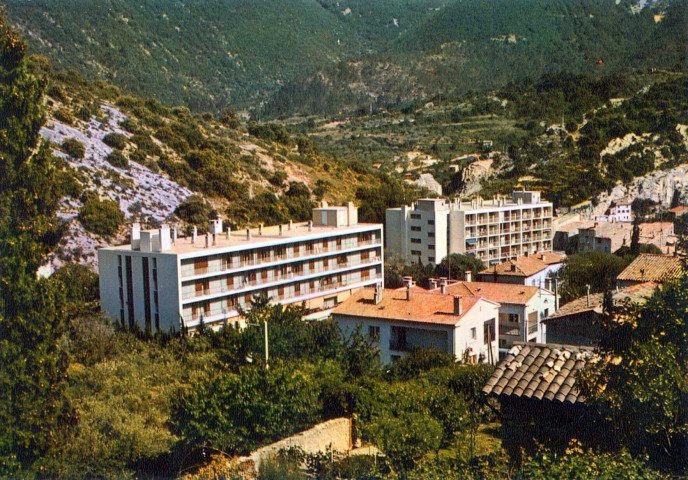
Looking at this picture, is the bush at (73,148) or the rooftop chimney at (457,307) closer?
the rooftop chimney at (457,307)

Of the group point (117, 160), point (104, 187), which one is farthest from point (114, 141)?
point (104, 187)

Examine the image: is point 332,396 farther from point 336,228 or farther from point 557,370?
point 336,228

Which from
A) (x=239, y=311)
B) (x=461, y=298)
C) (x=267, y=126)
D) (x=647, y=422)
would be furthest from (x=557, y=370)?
(x=267, y=126)

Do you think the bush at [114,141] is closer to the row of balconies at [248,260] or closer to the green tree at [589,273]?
Answer: the row of balconies at [248,260]

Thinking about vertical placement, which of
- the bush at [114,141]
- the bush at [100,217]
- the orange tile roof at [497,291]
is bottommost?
the orange tile roof at [497,291]

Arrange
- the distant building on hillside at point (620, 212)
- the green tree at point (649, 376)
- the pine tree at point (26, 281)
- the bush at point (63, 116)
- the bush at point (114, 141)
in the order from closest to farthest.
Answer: the green tree at point (649, 376), the pine tree at point (26, 281), the bush at point (63, 116), the bush at point (114, 141), the distant building on hillside at point (620, 212)

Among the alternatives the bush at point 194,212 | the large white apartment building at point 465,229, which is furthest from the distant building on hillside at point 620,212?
the bush at point 194,212

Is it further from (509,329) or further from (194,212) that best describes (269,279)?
(194,212)
